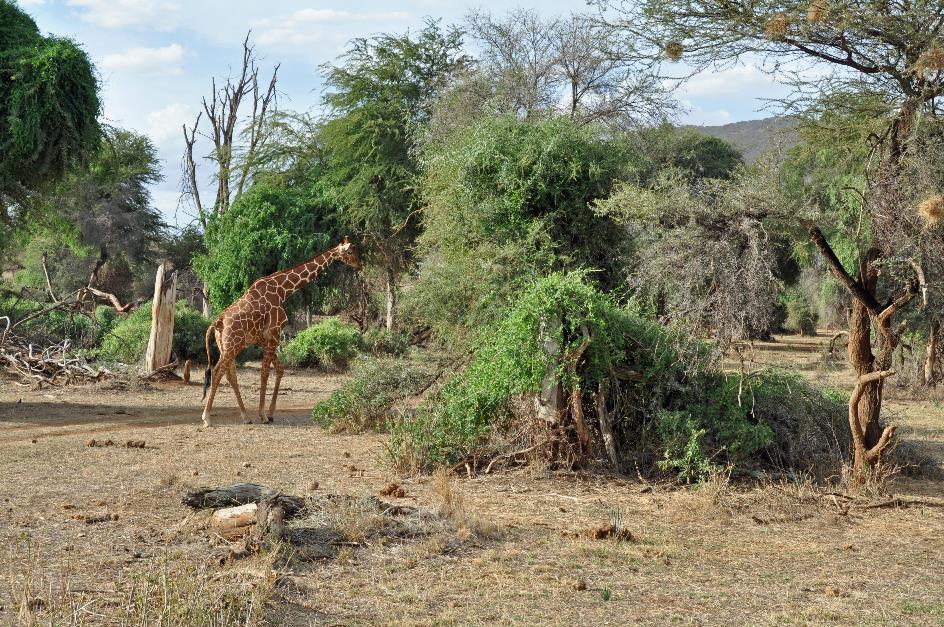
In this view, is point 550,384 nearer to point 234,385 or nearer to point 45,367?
point 234,385

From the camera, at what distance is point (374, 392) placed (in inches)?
487

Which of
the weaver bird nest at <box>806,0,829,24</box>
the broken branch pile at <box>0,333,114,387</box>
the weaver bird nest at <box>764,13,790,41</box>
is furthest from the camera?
the broken branch pile at <box>0,333,114,387</box>

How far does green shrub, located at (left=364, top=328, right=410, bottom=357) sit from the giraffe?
738 cm

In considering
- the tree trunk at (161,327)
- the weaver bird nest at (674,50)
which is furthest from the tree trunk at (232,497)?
the tree trunk at (161,327)

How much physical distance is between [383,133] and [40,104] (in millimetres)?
10668

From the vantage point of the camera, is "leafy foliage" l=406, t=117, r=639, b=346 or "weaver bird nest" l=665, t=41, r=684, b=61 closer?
"weaver bird nest" l=665, t=41, r=684, b=61

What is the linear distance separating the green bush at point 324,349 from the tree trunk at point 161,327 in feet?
13.6

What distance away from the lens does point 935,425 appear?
575 inches

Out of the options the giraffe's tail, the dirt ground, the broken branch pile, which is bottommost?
the dirt ground

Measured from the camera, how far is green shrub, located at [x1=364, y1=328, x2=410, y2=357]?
22.2m

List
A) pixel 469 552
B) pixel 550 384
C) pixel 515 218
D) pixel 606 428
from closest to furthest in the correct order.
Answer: pixel 469 552, pixel 550 384, pixel 606 428, pixel 515 218

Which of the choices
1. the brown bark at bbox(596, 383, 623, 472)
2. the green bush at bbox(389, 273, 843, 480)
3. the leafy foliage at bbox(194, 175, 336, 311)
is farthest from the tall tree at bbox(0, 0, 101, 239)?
the brown bark at bbox(596, 383, 623, 472)

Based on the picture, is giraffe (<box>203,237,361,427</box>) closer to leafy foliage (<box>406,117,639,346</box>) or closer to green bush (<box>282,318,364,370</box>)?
leafy foliage (<box>406,117,639,346</box>)

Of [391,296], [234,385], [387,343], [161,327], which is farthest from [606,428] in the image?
[391,296]
